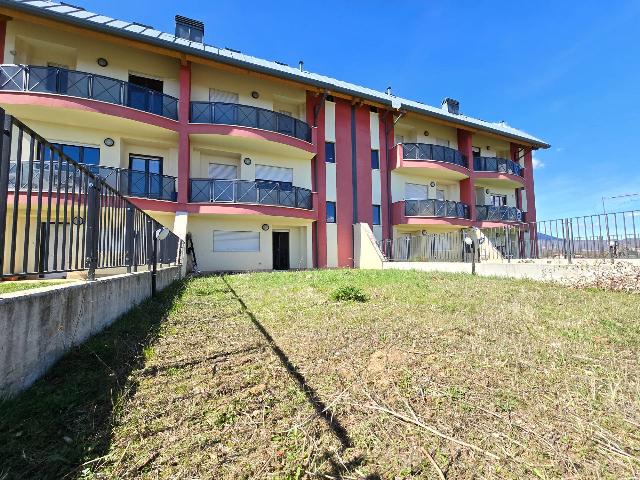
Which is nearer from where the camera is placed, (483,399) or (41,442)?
(41,442)

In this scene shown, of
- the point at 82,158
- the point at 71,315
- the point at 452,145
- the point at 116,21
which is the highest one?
the point at 116,21

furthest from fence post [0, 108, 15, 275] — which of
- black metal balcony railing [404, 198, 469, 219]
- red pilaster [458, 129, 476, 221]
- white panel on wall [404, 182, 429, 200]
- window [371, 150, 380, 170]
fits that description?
red pilaster [458, 129, 476, 221]

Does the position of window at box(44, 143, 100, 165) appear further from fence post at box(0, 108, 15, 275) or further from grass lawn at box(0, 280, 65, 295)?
fence post at box(0, 108, 15, 275)

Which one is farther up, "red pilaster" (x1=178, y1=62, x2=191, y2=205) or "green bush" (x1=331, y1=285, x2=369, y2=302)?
"red pilaster" (x1=178, y1=62, x2=191, y2=205)

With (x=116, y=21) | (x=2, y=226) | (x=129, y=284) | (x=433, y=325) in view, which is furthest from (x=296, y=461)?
(x=116, y=21)

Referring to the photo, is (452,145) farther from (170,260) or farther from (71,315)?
(71,315)

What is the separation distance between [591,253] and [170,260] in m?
12.1

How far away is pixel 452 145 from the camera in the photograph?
22375 mm

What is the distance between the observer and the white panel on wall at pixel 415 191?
66.7 feet

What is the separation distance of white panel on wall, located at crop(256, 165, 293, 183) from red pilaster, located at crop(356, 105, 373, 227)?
4.15 meters

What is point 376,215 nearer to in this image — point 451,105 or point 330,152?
point 330,152

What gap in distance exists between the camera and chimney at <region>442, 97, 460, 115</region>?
2700 cm

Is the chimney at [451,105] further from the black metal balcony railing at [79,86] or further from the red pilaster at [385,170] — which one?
the black metal balcony railing at [79,86]

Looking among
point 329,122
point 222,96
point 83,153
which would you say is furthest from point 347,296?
point 329,122
